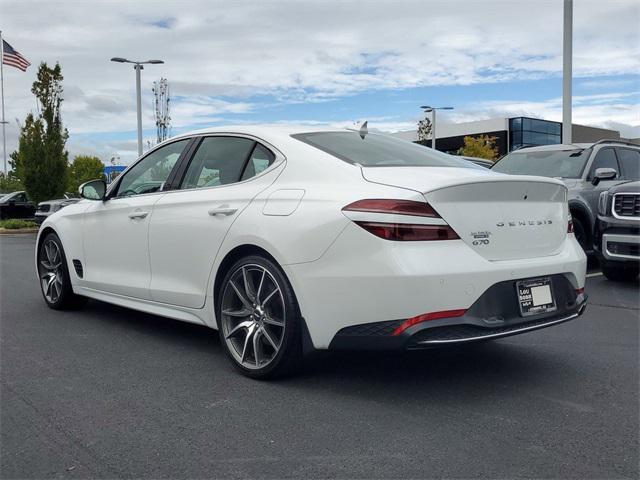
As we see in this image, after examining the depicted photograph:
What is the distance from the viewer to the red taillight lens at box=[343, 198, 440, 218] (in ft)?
11.7

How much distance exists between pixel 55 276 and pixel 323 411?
3871 mm

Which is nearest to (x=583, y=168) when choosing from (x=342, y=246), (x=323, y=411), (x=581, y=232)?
(x=581, y=232)

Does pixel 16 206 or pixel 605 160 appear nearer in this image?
pixel 605 160

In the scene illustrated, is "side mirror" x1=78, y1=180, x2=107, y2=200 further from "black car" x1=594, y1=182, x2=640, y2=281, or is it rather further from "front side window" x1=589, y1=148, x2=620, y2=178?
"front side window" x1=589, y1=148, x2=620, y2=178

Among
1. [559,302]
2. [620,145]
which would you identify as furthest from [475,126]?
[559,302]

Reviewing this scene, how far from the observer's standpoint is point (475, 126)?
64.1 m

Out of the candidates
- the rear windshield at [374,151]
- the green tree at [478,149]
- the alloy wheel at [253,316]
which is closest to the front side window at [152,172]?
the rear windshield at [374,151]

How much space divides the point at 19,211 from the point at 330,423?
2815cm

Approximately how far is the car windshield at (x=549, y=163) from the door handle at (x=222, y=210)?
636cm

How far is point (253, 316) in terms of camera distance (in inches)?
165

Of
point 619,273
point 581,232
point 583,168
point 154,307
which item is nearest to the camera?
point 154,307

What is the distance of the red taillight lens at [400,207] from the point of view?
358 cm

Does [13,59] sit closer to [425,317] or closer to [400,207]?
[400,207]

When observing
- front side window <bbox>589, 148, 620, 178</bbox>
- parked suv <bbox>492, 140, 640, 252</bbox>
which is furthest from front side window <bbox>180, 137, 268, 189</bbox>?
front side window <bbox>589, 148, 620, 178</bbox>
